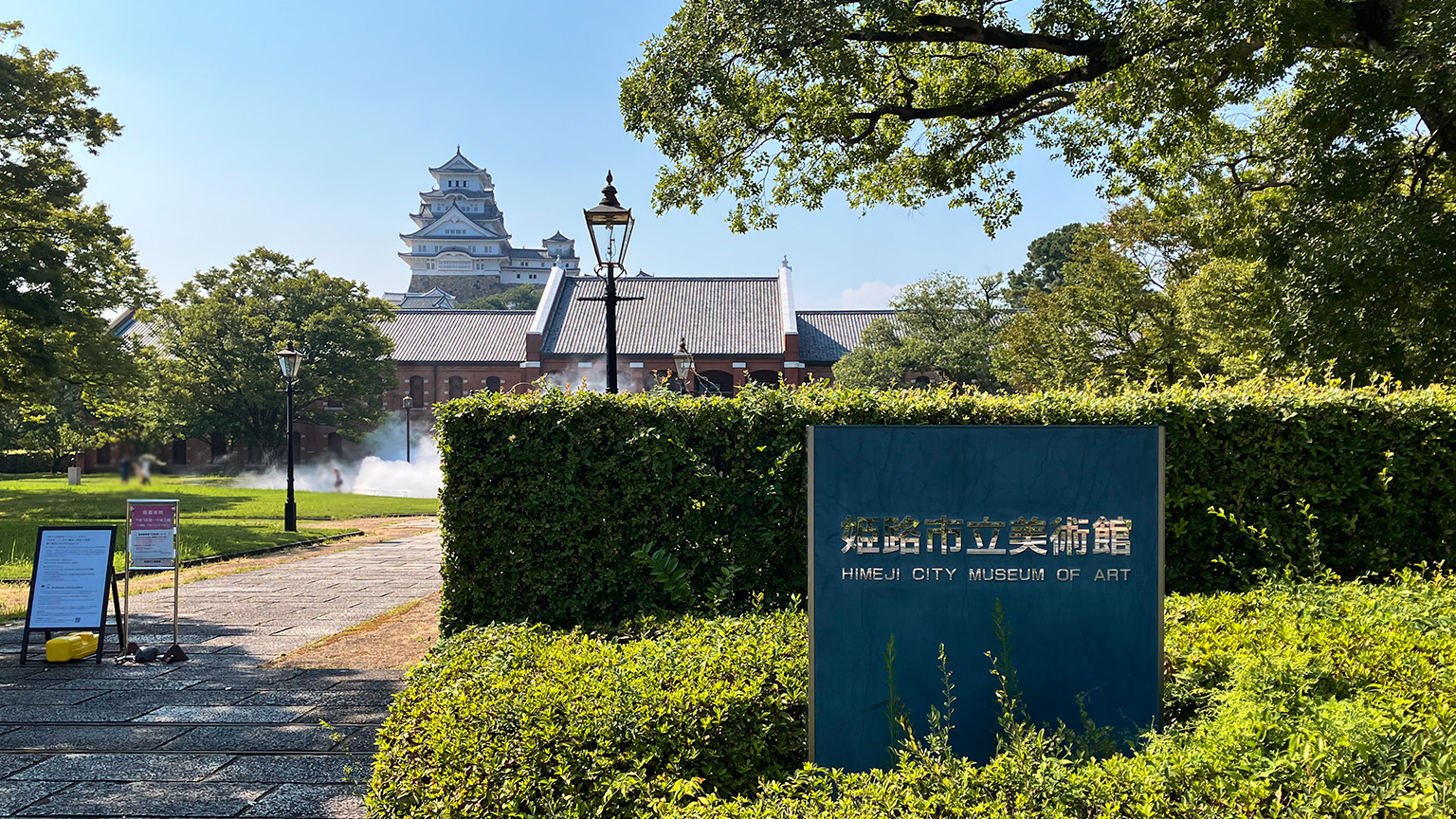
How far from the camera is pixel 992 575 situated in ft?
12.8

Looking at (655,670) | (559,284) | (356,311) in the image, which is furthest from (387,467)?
(655,670)

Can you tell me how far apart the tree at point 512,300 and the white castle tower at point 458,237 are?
9.68ft

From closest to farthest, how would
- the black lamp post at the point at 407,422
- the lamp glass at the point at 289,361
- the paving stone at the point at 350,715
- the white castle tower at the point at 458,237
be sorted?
the paving stone at the point at 350,715
the lamp glass at the point at 289,361
the black lamp post at the point at 407,422
the white castle tower at the point at 458,237

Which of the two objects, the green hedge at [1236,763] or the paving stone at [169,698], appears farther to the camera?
the paving stone at [169,698]

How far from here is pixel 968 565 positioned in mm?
3896

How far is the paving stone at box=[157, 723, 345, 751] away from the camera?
18.1ft

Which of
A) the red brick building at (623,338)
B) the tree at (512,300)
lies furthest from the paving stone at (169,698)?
the tree at (512,300)

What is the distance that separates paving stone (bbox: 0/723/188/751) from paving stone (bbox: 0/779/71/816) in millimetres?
622

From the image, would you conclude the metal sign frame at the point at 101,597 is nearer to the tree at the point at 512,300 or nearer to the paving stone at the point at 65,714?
the paving stone at the point at 65,714

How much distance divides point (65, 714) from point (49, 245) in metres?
18.2

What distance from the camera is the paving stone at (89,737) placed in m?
5.57

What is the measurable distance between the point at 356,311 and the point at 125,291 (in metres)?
20.0

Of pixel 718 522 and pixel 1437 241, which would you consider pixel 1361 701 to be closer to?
pixel 718 522

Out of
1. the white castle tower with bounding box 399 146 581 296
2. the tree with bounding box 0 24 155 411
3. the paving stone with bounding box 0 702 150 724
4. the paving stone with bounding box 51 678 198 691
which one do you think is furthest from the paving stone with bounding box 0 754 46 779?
the white castle tower with bounding box 399 146 581 296
